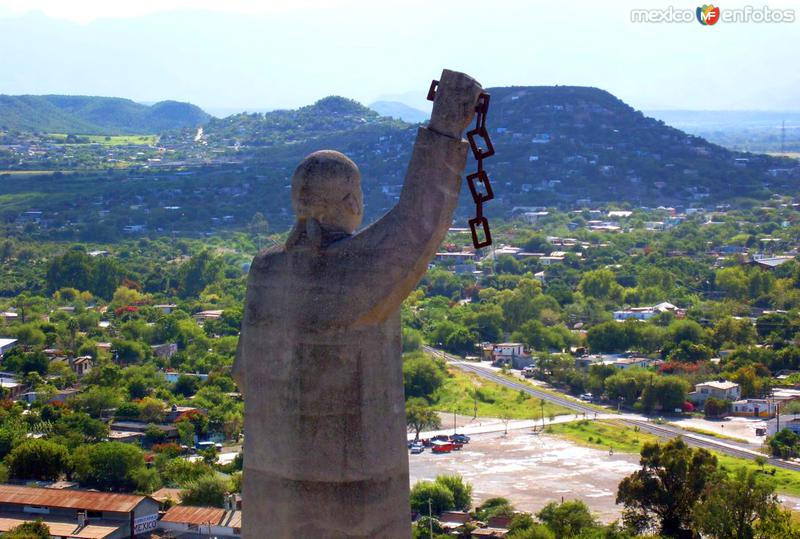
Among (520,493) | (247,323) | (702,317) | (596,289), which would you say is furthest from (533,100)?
(247,323)

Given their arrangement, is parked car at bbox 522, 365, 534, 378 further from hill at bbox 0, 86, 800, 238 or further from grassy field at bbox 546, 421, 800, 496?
hill at bbox 0, 86, 800, 238

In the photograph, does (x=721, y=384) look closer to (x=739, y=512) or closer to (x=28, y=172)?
(x=739, y=512)

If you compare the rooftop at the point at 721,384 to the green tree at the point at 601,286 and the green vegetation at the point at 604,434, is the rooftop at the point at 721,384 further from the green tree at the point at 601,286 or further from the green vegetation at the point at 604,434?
the green tree at the point at 601,286

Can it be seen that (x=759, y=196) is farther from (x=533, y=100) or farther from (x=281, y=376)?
(x=281, y=376)

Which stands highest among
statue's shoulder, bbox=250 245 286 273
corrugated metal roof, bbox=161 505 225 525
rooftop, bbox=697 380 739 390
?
statue's shoulder, bbox=250 245 286 273

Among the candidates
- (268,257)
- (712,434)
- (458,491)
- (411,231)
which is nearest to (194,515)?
(458,491)

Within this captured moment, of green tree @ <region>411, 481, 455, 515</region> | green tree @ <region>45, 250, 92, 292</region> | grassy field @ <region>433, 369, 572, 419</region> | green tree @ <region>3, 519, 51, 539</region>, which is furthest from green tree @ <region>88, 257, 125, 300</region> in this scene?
green tree @ <region>3, 519, 51, 539</region>
